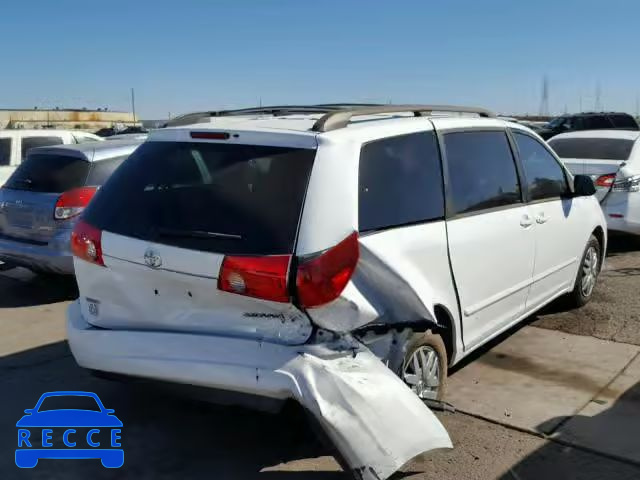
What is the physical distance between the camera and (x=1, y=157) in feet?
37.1

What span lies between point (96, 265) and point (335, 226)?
4.45 ft

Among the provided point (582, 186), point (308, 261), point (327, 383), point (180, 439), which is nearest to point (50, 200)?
point (180, 439)

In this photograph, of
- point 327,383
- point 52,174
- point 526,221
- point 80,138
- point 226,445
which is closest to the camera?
point 327,383

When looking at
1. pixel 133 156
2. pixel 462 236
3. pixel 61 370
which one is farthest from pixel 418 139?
pixel 61 370

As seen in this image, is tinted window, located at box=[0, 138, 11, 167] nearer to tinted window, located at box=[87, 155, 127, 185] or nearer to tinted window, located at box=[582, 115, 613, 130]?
tinted window, located at box=[87, 155, 127, 185]

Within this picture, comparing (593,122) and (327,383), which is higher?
(593,122)

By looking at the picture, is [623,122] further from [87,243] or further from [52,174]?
[87,243]

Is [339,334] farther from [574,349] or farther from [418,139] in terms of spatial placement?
[574,349]

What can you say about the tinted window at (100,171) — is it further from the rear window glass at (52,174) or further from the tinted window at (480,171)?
the tinted window at (480,171)

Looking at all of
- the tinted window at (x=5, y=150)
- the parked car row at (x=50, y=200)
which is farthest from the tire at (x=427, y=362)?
the tinted window at (x=5, y=150)

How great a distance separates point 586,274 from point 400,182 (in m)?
3.25

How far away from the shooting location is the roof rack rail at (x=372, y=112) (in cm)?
361

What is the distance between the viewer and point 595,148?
9.55m

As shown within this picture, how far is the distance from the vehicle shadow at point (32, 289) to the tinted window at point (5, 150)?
357cm
